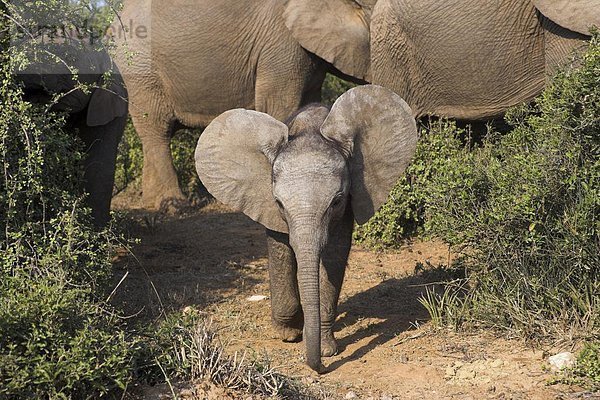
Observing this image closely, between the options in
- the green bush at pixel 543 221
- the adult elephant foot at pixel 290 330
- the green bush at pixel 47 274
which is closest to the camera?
the green bush at pixel 47 274

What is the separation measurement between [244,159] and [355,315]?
1519 millimetres

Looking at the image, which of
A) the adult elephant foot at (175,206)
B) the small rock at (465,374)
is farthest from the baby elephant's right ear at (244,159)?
the adult elephant foot at (175,206)

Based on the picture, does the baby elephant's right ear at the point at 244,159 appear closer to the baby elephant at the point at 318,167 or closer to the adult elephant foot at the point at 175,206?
the baby elephant at the point at 318,167

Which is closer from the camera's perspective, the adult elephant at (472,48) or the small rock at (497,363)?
the small rock at (497,363)

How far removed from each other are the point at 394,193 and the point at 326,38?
73.6 inches

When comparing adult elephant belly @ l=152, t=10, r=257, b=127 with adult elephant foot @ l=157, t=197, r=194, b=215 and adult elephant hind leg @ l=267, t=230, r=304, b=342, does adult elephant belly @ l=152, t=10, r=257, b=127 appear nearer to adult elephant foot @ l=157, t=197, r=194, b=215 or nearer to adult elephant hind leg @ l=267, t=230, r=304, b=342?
adult elephant foot @ l=157, t=197, r=194, b=215

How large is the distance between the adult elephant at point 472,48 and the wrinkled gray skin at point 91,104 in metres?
2.17

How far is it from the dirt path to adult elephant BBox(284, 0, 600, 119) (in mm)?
1211

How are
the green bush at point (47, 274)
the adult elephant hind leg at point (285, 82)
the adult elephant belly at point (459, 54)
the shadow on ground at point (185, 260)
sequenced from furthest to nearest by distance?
1. the adult elephant hind leg at point (285, 82)
2. the adult elephant belly at point (459, 54)
3. the shadow on ground at point (185, 260)
4. the green bush at point (47, 274)

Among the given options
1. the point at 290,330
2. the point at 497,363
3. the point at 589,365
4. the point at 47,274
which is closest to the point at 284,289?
the point at 290,330

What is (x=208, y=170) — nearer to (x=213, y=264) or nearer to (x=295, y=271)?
(x=295, y=271)

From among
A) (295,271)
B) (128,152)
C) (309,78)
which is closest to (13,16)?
(295,271)

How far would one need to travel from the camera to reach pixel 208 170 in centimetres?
624

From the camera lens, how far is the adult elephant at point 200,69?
32.9 ft
